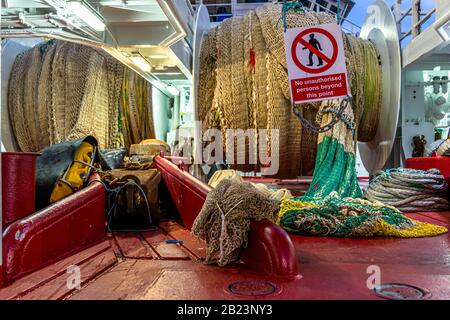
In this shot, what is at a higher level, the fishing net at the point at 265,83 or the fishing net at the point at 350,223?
the fishing net at the point at 265,83

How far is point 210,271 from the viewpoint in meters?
1.83

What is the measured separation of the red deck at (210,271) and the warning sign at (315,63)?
147cm

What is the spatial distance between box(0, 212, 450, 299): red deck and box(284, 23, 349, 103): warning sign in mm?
1475

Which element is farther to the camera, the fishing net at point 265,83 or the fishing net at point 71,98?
the fishing net at point 71,98

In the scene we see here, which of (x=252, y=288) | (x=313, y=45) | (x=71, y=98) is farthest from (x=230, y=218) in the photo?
(x=71, y=98)

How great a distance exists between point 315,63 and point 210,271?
234cm

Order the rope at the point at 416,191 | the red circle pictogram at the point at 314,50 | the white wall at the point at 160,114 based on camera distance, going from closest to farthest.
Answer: the red circle pictogram at the point at 314,50 → the rope at the point at 416,191 → the white wall at the point at 160,114

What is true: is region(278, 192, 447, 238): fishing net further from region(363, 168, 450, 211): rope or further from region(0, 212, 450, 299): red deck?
region(363, 168, 450, 211): rope

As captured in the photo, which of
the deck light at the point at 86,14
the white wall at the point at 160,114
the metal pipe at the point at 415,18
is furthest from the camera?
the white wall at the point at 160,114

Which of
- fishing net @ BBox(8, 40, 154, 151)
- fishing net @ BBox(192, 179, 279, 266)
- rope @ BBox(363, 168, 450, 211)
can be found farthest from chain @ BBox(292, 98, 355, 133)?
fishing net @ BBox(8, 40, 154, 151)

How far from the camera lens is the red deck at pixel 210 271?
1.52 metres

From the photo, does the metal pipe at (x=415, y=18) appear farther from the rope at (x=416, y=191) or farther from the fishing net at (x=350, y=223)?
the fishing net at (x=350, y=223)

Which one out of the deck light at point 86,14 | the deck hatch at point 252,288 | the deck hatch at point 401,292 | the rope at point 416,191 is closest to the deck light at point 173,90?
the deck light at point 86,14

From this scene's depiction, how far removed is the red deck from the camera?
59.9 inches
